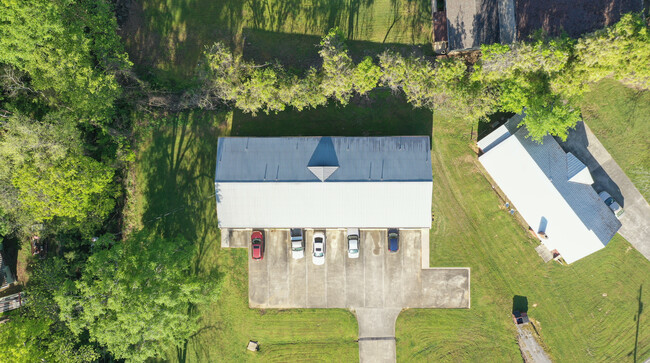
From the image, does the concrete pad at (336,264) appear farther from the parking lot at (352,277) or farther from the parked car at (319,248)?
the parked car at (319,248)

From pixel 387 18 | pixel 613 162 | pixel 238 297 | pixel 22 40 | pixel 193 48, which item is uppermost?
pixel 387 18

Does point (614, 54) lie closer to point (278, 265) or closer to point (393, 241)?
point (393, 241)

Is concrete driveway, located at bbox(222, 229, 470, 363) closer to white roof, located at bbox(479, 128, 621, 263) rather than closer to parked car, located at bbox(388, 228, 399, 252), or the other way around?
parked car, located at bbox(388, 228, 399, 252)

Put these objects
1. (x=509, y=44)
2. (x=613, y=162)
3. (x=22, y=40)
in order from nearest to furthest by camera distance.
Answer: (x=22, y=40) < (x=509, y=44) < (x=613, y=162)

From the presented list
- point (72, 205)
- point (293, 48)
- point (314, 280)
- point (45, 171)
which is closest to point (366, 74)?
point (293, 48)

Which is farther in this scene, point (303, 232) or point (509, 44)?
point (303, 232)

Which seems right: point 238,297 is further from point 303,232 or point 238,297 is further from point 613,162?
point 613,162

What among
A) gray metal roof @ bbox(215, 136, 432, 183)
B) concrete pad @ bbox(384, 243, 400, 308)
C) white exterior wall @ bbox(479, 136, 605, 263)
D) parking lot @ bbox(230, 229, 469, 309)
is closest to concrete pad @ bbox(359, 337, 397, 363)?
parking lot @ bbox(230, 229, 469, 309)

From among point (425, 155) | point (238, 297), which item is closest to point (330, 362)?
point (238, 297)
